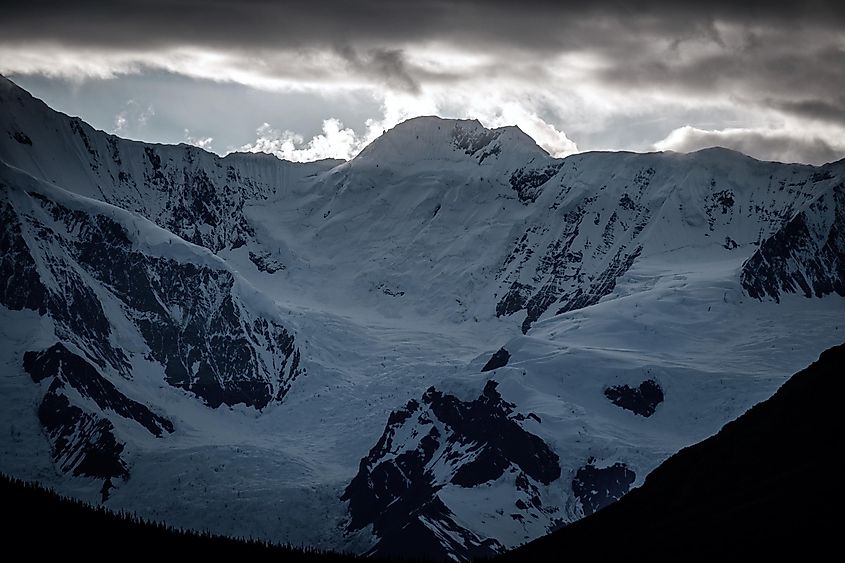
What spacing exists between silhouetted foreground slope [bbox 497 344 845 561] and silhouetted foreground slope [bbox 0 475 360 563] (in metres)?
13.9

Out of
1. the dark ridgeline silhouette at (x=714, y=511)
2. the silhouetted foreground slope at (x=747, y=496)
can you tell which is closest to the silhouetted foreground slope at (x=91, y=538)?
the dark ridgeline silhouette at (x=714, y=511)

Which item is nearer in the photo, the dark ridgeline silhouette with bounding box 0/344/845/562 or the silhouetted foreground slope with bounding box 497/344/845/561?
the silhouetted foreground slope with bounding box 497/344/845/561

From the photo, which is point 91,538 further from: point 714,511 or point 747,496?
point 747,496

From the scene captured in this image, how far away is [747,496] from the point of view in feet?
257

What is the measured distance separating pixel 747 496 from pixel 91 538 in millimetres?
31494

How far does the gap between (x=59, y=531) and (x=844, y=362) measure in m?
37.0

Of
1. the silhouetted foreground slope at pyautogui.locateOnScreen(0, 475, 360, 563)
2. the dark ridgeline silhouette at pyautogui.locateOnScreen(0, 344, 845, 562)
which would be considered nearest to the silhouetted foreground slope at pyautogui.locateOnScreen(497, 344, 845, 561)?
the dark ridgeline silhouette at pyautogui.locateOnScreen(0, 344, 845, 562)

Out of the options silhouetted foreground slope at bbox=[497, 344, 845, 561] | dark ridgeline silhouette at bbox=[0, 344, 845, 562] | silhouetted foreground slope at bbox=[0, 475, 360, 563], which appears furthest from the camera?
silhouetted foreground slope at bbox=[0, 475, 360, 563]

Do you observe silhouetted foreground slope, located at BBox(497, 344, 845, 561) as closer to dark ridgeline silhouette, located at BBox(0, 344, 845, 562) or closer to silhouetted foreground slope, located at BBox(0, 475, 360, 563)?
dark ridgeline silhouette, located at BBox(0, 344, 845, 562)

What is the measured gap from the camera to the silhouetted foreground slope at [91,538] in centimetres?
8712

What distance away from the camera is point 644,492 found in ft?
284

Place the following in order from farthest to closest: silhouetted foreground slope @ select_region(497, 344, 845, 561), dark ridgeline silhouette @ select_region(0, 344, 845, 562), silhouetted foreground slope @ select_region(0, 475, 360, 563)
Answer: silhouetted foreground slope @ select_region(0, 475, 360, 563), dark ridgeline silhouette @ select_region(0, 344, 845, 562), silhouetted foreground slope @ select_region(497, 344, 845, 561)

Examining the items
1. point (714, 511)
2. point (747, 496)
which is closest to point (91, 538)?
point (714, 511)

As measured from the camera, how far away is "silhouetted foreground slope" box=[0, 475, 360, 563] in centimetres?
8712
